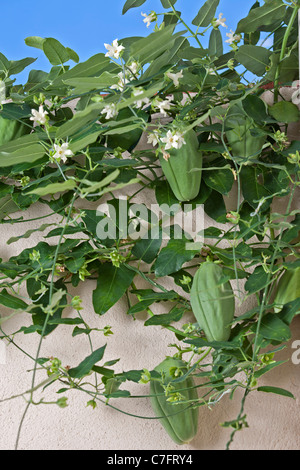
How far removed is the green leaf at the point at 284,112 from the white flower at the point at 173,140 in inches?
7.2

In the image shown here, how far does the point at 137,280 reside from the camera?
950mm

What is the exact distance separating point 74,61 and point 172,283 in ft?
1.40

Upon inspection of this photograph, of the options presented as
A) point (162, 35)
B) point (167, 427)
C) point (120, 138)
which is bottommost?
point (167, 427)

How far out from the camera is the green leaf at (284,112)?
0.90 metres

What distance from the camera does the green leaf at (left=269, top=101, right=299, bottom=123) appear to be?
2.94 ft

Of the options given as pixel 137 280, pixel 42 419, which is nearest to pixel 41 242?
pixel 137 280

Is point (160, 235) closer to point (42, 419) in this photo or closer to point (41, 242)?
point (41, 242)

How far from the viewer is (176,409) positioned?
85 centimetres

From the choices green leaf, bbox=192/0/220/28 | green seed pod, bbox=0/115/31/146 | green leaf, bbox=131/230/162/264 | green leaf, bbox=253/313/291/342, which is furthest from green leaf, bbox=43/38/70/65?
green leaf, bbox=253/313/291/342

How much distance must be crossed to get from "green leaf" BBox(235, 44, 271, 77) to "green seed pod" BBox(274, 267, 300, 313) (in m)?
0.34

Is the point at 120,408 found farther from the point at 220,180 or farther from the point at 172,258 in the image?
the point at 220,180

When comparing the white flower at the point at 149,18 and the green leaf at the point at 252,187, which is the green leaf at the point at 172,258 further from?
the white flower at the point at 149,18

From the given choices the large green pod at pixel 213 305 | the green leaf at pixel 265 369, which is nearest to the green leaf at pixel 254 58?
the large green pod at pixel 213 305

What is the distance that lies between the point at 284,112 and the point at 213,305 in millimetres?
341
